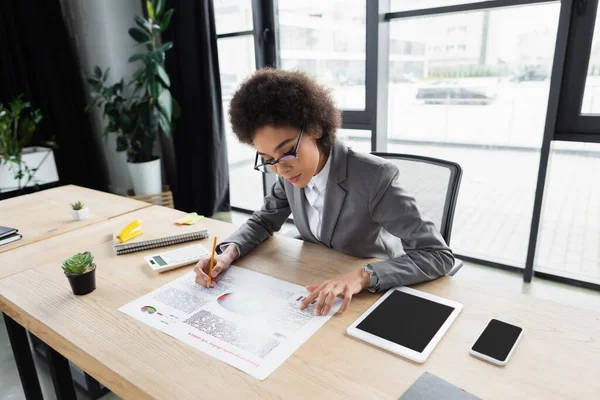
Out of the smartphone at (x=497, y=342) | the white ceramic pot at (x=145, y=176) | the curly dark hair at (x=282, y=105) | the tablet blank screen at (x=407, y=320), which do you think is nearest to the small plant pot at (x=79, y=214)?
the curly dark hair at (x=282, y=105)

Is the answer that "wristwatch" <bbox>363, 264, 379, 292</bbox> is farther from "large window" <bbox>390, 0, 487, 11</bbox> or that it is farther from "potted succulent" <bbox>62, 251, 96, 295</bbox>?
"large window" <bbox>390, 0, 487, 11</bbox>

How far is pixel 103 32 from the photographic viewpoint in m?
3.25

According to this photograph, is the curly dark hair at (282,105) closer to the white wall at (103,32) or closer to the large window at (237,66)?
the large window at (237,66)

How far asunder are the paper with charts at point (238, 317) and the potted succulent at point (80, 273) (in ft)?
0.47

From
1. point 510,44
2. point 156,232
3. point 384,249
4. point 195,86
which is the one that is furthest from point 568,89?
point 195,86

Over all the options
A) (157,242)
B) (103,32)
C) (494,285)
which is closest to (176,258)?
(157,242)

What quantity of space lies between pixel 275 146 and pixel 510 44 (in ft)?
6.01

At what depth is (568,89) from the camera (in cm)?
202

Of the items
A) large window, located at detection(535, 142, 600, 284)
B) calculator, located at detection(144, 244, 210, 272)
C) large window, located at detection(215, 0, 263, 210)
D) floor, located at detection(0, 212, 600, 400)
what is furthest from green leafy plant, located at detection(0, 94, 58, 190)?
large window, located at detection(535, 142, 600, 284)

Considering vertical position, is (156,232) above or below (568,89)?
below

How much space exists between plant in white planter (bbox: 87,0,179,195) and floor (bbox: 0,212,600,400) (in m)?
1.50

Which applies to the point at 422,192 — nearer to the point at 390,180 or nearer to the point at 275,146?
the point at 390,180

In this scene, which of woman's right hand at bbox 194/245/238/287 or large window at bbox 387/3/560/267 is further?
large window at bbox 387/3/560/267

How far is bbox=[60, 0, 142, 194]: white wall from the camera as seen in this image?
10.6 feet
